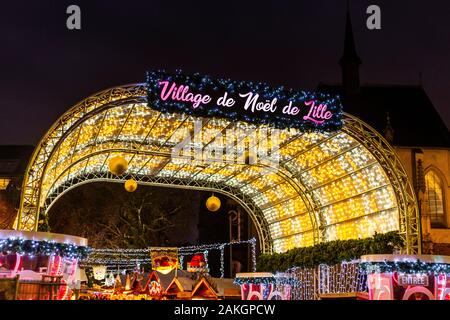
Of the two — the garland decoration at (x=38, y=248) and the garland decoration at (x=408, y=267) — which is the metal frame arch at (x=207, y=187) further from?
the garland decoration at (x=408, y=267)

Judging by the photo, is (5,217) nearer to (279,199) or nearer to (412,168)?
(279,199)

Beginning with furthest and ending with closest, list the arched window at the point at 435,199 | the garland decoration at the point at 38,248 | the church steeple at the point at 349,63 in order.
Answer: the church steeple at the point at 349,63 → the arched window at the point at 435,199 → the garland decoration at the point at 38,248

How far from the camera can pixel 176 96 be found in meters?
16.0

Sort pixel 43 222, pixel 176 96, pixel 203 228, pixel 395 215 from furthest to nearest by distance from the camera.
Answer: pixel 203 228
pixel 395 215
pixel 43 222
pixel 176 96

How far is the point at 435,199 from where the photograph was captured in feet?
95.9

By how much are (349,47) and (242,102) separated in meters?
27.7

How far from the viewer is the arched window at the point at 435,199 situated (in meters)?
28.8

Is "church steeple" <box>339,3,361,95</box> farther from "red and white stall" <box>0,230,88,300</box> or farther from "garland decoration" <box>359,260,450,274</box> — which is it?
"red and white stall" <box>0,230,88,300</box>

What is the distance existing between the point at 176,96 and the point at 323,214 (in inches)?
439

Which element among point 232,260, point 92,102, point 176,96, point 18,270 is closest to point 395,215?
point 176,96

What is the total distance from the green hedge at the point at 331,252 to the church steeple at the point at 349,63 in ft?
51.9

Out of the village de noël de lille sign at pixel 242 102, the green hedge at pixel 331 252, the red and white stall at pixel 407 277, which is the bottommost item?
the red and white stall at pixel 407 277

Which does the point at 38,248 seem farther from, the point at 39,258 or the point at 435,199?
the point at 435,199

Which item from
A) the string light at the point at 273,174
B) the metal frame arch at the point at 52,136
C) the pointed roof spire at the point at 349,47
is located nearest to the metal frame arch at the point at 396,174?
the string light at the point at 273,174
